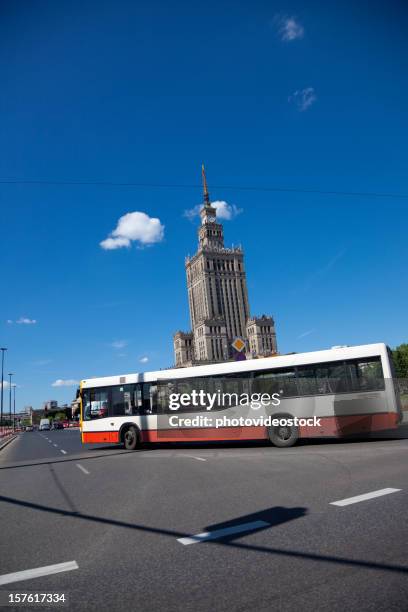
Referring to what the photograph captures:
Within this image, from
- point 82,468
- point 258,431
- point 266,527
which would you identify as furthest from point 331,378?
point 266,527

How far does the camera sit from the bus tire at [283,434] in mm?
13359

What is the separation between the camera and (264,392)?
1384 centimetres

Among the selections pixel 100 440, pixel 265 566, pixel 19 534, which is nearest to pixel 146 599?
pixel 265 566

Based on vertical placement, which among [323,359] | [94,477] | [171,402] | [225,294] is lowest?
[94,477]

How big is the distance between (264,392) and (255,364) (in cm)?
97

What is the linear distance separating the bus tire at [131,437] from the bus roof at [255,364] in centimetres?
179

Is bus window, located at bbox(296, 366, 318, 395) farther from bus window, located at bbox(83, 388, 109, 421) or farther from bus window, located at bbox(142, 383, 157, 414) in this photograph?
bus window, located at bbox(83, 388, 109, 421)

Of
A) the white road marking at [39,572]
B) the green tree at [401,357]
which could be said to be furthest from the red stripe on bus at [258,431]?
the green tree at [401,357]

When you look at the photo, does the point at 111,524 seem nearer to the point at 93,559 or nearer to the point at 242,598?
the point at 93,559

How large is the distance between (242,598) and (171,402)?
476 inches

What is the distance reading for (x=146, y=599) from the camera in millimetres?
3447

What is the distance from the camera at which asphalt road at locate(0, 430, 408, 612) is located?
3.44 m

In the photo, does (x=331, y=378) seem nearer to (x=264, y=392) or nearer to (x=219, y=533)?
(x=264, y=392)

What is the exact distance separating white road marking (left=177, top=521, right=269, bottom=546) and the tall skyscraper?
126065 millimetres
